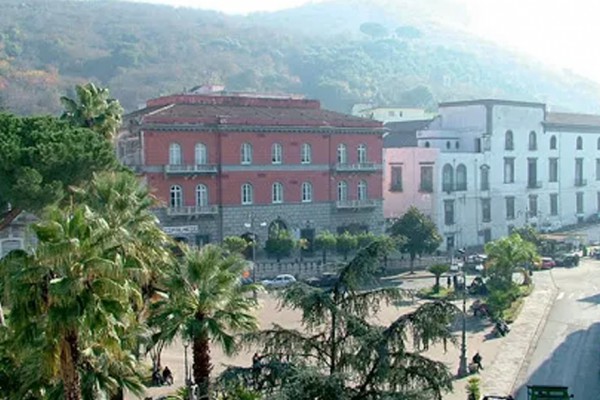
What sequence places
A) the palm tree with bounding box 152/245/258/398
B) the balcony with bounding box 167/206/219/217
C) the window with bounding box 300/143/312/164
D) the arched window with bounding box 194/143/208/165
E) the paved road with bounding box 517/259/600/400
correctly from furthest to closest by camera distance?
1. the window with bounding box 300/143/312/164
2. the arched window with bounding box 194/143/208/165
3. the balcony with bounding box 167/206/219/217
4. the paved road with bounding box 517/259/600/400
5. the palm tree with bounding box 152/245/258/398

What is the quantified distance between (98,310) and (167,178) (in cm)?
3963

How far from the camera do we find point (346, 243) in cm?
5862

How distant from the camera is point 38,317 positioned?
17.1 meters

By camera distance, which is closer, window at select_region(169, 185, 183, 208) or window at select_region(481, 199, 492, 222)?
window at select_region(169, 185, 183, 208)

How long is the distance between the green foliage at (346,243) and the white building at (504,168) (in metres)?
12.7

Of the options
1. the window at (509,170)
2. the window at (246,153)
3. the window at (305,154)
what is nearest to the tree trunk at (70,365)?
the window at (246,153)

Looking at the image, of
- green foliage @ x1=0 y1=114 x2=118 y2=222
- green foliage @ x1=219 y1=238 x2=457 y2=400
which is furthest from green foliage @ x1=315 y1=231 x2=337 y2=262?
green foliage @ x1=219 y1=238 x2=457 y2=400

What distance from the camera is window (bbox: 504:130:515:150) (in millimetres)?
74512

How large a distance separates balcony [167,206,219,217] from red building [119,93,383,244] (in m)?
0.07

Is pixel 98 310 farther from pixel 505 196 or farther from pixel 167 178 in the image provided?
pixel 505 196

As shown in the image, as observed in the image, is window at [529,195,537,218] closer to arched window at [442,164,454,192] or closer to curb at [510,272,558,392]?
arched window at [442,164,454,192]

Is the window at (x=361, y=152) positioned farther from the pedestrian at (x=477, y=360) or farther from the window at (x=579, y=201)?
the pedestrian at (x=477, y=360)

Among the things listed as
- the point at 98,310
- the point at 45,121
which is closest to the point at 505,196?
the point at 45,121

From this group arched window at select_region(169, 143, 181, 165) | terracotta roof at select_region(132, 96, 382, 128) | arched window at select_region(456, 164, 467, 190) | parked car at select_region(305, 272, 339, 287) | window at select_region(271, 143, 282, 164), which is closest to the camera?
parked car at select_region(305, 272, 339, 287)
